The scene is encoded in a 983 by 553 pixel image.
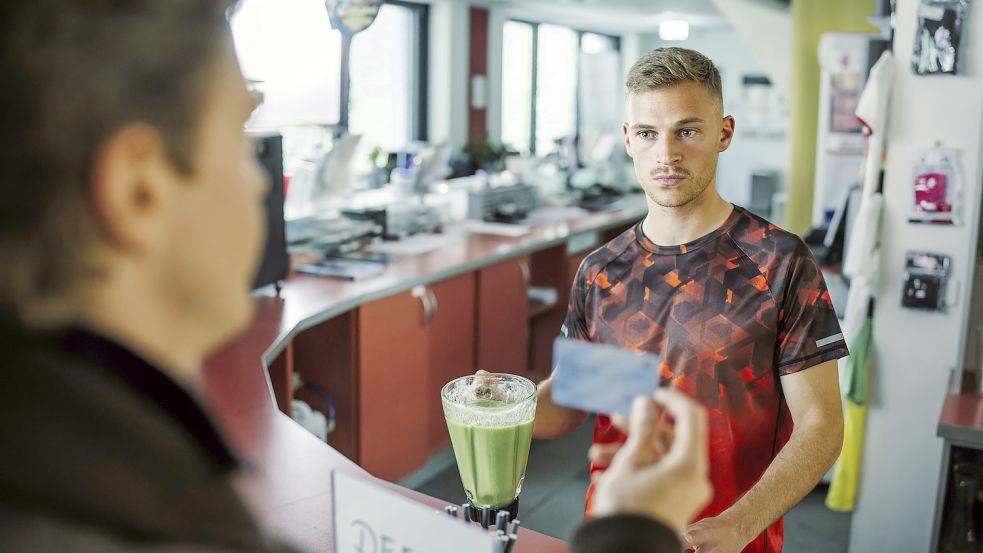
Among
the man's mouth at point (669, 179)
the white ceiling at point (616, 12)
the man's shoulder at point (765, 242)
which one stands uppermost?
the white ceiling at point (616, 12)

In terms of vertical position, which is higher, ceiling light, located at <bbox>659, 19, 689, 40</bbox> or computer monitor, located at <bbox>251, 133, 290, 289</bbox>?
ceiling light, located at <bbox>659, 19, 689, 40</bbox>

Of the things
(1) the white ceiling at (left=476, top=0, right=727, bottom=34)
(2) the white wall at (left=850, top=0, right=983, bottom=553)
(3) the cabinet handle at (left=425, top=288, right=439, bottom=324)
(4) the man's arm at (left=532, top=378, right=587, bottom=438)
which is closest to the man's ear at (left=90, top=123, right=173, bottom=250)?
(4) the man's arm at (left=532, top=378, right=587, bottom=438)

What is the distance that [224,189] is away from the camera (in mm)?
463

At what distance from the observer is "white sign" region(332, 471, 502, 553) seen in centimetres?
78

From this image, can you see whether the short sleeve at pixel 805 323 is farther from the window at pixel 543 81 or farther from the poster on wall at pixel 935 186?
the window at pixel 543 81

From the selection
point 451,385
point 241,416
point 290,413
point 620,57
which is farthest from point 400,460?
point 620,57

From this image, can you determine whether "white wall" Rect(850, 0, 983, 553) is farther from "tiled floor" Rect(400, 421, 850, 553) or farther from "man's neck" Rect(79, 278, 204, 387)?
"man's neck" Rect(79, 278, 204, 387)

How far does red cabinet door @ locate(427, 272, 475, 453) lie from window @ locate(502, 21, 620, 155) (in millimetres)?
4530

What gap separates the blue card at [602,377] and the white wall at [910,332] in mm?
2394

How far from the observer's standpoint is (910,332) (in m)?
2.87

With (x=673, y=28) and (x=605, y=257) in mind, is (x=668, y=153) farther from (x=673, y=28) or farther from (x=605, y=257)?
(x=673, y=28)

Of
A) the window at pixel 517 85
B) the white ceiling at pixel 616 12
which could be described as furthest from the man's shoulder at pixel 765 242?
the window at pixel 517 85

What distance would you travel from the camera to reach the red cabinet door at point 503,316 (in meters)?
4.09

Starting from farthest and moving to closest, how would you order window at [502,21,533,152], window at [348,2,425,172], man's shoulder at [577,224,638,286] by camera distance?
window at [502,21,533,152] → window at [348,2,425,172] → man's shoulder at [577,224,638,286]
